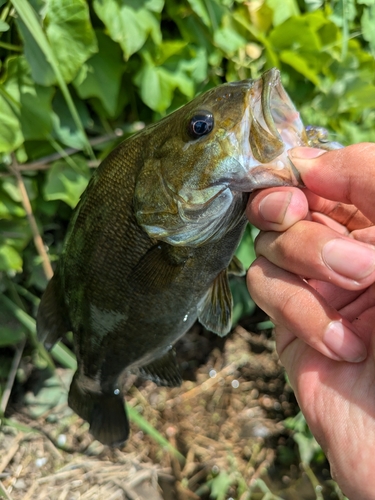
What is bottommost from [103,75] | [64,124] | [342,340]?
[342,340]

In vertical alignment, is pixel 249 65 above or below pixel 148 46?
below

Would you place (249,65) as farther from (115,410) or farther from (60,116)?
(115,410)

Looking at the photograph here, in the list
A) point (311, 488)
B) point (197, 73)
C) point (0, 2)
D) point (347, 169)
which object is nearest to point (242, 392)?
point (311, 488)

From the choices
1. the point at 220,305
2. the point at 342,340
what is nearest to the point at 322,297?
the point at 342,340

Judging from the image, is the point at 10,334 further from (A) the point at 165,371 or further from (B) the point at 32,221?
(A) the point at 165,371

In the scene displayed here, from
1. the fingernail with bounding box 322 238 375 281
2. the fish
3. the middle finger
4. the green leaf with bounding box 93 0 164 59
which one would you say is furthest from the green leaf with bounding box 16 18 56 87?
the fingernail with bounding box 322 238 375 281

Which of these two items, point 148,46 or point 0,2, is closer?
point 0,2

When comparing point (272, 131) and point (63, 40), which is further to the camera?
point (63, 40)
